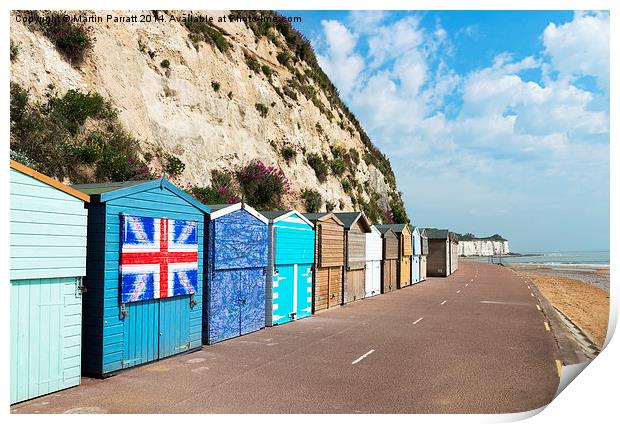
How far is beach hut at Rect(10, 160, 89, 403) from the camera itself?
9.16 metres

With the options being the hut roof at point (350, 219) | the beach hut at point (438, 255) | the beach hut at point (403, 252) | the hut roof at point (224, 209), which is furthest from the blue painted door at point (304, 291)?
the beach hut at point (438, 255)

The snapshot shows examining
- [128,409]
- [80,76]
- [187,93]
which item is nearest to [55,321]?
[128,409]

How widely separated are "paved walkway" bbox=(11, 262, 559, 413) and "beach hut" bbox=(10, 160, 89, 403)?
1.51 feet

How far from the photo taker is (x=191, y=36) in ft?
112

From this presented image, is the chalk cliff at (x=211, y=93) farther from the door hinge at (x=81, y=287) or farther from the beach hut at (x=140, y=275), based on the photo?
the door hinge at (x=81, y=287)

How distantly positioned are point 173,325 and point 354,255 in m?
15.3

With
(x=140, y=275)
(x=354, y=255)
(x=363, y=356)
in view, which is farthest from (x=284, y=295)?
(x=354, y=255)

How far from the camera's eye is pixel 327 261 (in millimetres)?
23641

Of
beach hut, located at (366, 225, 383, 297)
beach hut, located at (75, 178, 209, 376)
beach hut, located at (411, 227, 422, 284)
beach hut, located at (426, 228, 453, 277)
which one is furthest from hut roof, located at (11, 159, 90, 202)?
beach hut, located at (426, 228, 453, 277)

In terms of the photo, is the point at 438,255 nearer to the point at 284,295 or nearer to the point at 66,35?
the point at 284,295

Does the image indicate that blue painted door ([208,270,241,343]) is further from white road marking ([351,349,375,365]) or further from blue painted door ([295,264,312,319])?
blue painted door ([295,264,312,319])

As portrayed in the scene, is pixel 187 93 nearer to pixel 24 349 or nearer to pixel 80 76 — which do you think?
pixel 80 76

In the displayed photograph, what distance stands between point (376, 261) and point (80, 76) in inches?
738

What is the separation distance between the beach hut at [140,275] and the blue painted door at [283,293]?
15.9 ft
